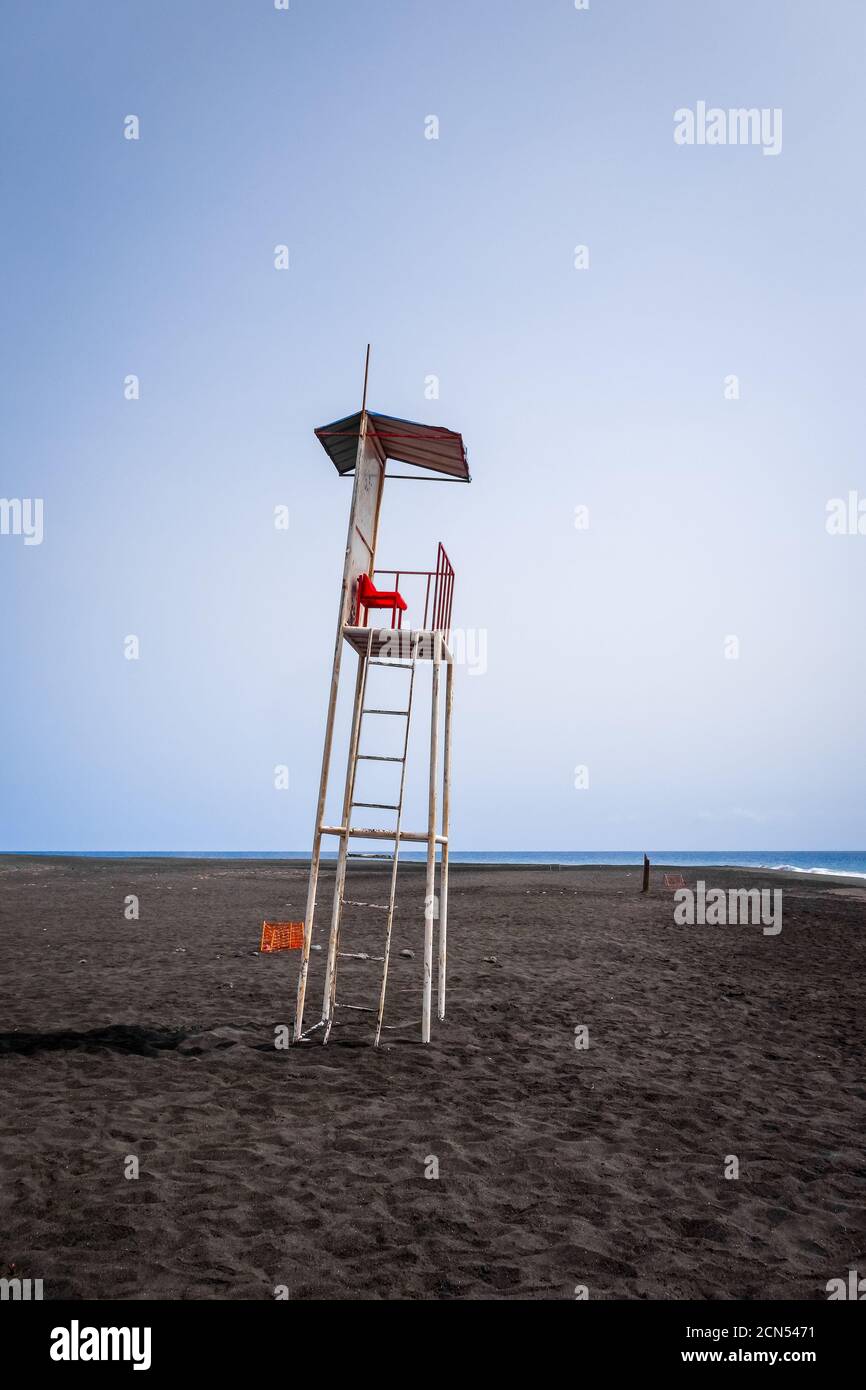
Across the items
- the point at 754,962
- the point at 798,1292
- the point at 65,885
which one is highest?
the point at 798,1292

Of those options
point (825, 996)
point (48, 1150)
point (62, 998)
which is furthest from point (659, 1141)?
point (62, 998)

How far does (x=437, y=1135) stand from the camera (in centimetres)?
772

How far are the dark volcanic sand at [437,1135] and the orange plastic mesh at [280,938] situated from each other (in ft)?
6.49

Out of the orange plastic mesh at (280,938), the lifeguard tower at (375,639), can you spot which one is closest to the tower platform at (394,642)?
the lifeguard tower at (375,639)

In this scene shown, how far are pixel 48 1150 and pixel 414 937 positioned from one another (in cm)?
1416

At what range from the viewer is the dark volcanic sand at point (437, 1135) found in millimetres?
5508

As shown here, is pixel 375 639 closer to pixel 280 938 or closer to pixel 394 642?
pixel 394 642

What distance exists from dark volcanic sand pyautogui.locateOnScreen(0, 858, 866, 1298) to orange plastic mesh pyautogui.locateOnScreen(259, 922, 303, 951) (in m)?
1.98

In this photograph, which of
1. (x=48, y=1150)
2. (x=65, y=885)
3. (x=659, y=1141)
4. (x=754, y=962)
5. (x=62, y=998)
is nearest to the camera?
(x=48, y=1150)

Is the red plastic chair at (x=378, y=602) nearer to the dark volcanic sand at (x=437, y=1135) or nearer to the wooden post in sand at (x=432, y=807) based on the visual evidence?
the wooden post in sand at (x=432, y=807)

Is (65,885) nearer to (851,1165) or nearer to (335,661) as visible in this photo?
(335,661)

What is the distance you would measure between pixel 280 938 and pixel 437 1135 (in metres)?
12.2

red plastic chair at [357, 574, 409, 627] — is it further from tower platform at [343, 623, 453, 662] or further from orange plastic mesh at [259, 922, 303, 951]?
orange plastic mesh at [259, 922, 303, 951]
